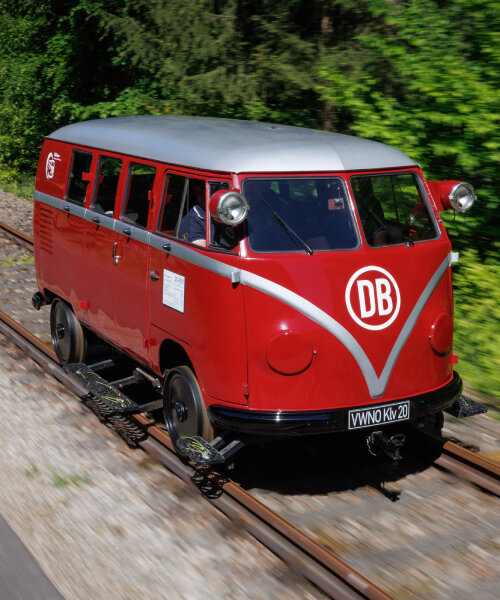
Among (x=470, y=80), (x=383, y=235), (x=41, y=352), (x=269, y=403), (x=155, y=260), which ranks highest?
(x=470, y=80)

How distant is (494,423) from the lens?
677cm

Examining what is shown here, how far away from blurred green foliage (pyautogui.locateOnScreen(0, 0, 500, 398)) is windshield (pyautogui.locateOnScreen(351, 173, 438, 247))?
92.9 inches

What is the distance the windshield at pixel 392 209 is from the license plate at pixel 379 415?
1.08m

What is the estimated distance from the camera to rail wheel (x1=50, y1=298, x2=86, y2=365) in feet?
25.6

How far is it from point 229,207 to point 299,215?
1.84 ft

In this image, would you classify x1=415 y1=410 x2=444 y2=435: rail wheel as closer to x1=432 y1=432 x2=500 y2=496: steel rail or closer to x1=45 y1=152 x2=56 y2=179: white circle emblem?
x1=432 y1=432 x2=500 y2=496: steel rail

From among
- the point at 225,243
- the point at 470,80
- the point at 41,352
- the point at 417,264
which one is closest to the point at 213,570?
the point at 225,243

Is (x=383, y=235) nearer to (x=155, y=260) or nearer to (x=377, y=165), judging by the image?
(x=377, y=165)

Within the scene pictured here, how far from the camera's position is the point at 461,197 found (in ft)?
19.1

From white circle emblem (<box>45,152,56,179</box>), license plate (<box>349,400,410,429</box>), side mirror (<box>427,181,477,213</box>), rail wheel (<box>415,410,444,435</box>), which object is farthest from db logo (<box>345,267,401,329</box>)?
white circle emblem (<box>45,152,56,179</box>)

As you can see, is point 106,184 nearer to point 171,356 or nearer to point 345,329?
point 171,356

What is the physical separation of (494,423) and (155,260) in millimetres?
3196

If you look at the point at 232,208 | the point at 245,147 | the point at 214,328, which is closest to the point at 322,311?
the point at 214,328

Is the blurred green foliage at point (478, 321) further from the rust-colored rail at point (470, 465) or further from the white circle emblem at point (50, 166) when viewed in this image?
the white circle emblem at point (50, 166)
